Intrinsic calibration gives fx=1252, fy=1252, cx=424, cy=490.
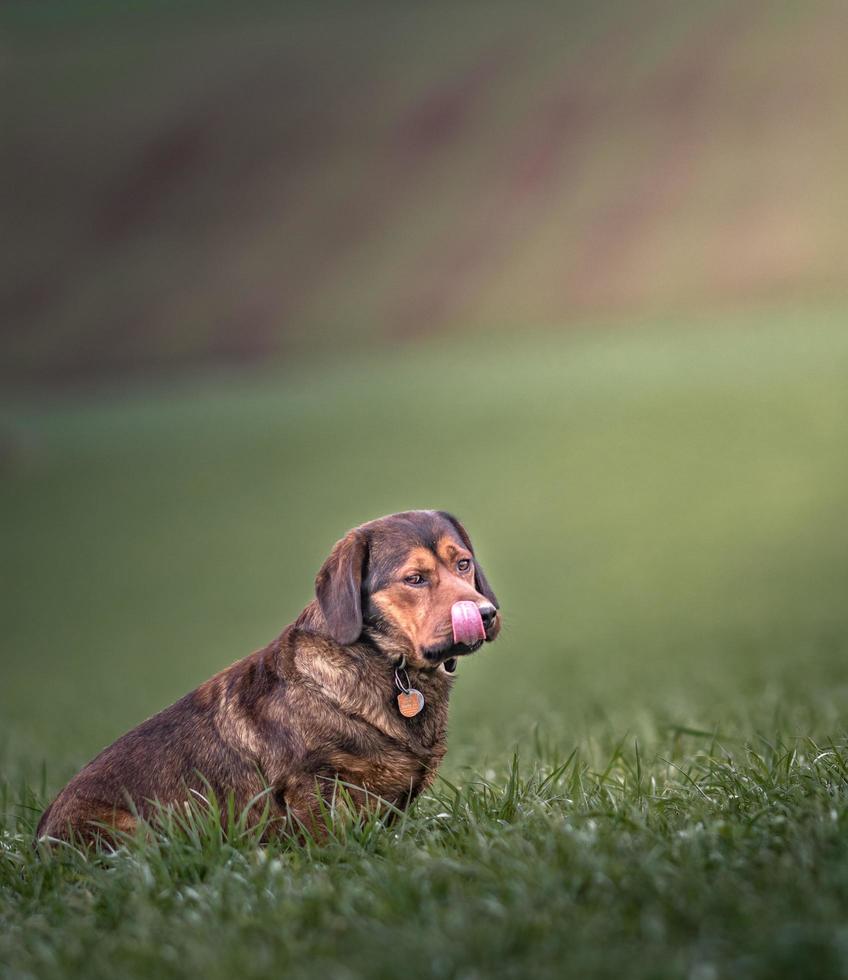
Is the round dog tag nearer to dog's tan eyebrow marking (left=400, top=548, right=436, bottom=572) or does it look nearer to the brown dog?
the brown dog

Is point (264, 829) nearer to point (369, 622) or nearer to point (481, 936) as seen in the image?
point (369, 622)

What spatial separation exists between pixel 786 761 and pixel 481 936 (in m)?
1.66

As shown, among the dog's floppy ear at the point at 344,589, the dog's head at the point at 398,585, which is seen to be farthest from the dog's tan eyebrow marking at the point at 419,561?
the dog's floppy ear at the point at 344,589

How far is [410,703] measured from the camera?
4246 mm

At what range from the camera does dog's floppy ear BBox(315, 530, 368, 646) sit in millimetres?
4199

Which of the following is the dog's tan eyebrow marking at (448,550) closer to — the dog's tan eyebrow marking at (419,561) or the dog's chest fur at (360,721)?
the dog's tan eyebrow marking at (419,561)

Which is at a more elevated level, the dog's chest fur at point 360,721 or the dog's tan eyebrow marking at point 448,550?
the dog's tan eyebrow marking at point 448,550

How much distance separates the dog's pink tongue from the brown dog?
65 mm

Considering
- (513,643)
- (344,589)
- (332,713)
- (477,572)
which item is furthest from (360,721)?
(513,643)

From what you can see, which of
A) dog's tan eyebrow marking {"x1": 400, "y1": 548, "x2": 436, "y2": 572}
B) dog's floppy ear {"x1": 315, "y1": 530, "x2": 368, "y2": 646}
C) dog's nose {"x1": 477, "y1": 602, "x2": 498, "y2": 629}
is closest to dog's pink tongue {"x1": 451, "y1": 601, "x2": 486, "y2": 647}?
dog's nose {"x1": 477, "y1": 602, "x2": 498, "y2": 629}

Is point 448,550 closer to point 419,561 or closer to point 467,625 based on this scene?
point 419,561

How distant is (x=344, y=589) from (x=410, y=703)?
45 centimetres

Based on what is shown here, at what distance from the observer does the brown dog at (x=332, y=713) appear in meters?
4.16

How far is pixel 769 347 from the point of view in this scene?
23.6m
